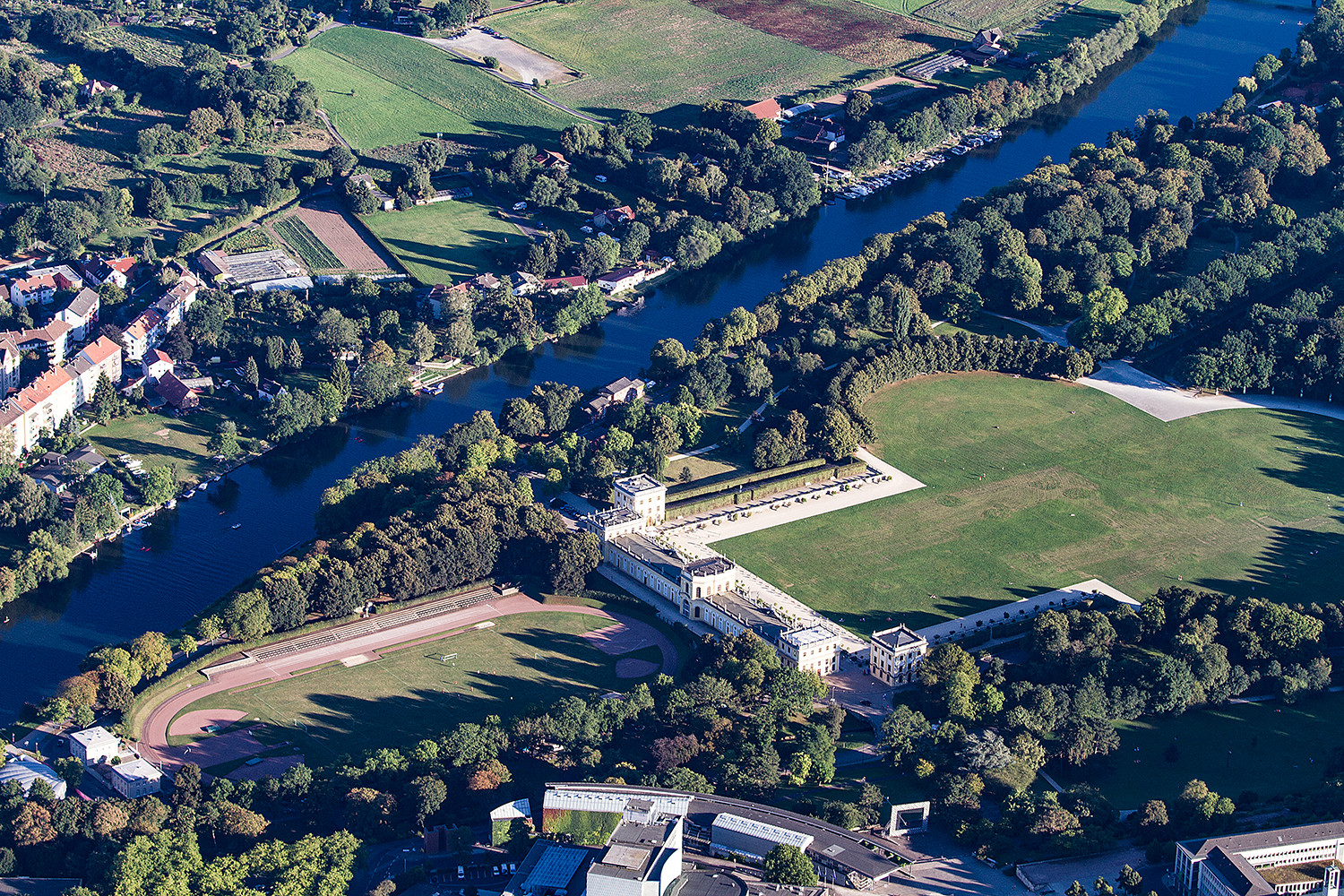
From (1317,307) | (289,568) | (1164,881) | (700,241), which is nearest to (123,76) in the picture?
(700,241)

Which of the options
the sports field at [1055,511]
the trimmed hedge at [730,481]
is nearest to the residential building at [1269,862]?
the sports field at [1055,511]

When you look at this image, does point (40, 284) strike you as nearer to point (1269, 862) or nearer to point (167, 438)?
point (167, 438)

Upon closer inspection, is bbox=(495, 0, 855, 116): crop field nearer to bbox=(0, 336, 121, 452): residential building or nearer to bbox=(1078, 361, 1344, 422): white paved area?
bbox=(1078, 361, 1344, 422): white paved area

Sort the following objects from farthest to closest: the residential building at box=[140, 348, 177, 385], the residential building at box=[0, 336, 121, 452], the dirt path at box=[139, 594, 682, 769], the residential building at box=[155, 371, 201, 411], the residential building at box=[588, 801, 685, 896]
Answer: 1. the residential building at box=[140, 348, 177, 385]
2. the residential building at box=[155, 371, 201, 411]
3. the residential building at box=[0, 336, 121, 452]
4. the dirt path at box=[139, 594, 682, 769]
5. the residential building at box=[588, 801, 685, 896]

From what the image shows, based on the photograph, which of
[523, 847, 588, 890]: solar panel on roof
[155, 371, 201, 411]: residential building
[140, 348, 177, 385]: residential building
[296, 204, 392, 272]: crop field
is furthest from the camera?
[296, 204, 392, 272]: crop field

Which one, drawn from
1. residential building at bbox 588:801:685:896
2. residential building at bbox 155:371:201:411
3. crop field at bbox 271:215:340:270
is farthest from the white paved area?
residential building at bbox 155:371:201:411

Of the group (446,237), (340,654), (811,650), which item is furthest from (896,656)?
(446,237)
